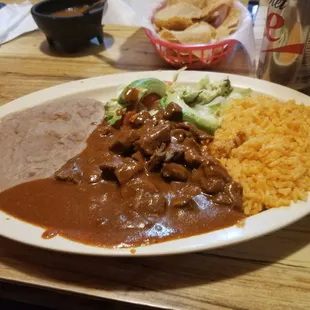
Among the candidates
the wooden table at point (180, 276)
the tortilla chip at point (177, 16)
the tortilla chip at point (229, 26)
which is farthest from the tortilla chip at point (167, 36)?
the wooden table at point (180, 276)

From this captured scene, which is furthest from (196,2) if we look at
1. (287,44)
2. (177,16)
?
(287,44)

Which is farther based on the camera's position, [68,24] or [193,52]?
[68,24]

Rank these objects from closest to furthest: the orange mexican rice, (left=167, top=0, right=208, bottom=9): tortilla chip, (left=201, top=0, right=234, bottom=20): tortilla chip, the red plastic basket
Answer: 1. the orange mexican rice
2. the red plastic basket
3. (left=201, top=0, right=234, bottom=20): tortilla chip
4. (left=167, top=0, right=208, bottom=9): tortilla chip

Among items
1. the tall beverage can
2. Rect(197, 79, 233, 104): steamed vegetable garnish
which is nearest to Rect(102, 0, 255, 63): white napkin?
the tall beverage can

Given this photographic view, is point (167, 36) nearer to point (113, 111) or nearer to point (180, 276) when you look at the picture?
point (113, 111)

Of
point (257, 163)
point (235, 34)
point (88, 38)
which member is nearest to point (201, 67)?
point (235, 34)

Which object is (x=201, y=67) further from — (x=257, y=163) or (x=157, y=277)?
(x=157, y=277)

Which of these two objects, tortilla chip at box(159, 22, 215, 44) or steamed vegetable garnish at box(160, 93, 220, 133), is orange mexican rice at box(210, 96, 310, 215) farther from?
tortilla chip at box(159, 22, 215, 44)
